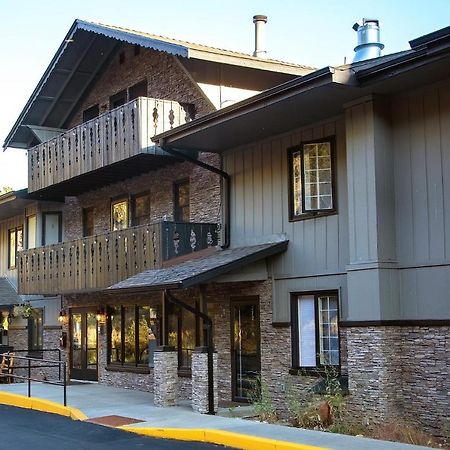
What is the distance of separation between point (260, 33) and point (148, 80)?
368cm

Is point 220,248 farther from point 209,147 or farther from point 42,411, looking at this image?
point 42,411

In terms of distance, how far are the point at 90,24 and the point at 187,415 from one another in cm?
1144

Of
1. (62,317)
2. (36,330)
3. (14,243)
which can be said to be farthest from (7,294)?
(62,317)

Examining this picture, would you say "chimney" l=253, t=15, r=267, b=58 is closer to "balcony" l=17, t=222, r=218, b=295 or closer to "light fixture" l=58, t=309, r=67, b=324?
"balcony" l=17, t=222, r=218, b=295

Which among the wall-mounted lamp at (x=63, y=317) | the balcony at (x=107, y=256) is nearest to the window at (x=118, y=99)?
the balcony at (x=107, y=256)

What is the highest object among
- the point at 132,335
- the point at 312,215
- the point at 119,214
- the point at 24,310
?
the point at 119,214

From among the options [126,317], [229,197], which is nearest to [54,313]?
[126,317]

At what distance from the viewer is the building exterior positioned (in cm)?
1341

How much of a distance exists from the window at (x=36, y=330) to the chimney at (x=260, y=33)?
37.2ft

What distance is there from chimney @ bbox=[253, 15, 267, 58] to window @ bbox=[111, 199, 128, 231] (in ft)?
18.6

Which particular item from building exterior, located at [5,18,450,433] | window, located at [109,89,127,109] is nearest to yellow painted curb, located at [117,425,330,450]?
building exterior, located at [5,18,450,433]

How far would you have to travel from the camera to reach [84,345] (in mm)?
24000

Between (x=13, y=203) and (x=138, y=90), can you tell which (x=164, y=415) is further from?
(x=13, y=203)

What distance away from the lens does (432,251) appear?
13.3 meters
